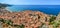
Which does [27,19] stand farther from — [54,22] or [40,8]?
[54,22]

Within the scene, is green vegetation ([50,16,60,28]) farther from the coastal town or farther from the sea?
the sea

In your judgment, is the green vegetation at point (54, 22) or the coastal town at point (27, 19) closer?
the green vegetation at point (54, 22)

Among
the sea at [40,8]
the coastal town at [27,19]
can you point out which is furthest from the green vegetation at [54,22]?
the sea at [40,8]

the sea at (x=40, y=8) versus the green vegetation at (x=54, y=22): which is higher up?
the sea at (x=40, y=8)

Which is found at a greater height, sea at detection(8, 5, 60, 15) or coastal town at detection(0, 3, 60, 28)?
sea at detection(8, 5, 60, 15)

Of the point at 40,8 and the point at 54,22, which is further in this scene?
the point at 40,8

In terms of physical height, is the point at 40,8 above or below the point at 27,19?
above

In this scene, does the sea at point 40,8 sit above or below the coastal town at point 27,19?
above

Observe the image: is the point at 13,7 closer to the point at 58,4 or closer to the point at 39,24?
the point at 39,24

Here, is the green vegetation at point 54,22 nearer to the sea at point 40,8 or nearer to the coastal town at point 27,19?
the coastal town at point 27,19

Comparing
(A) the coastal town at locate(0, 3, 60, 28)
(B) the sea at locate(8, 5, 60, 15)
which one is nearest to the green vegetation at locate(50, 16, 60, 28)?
(A) the coastal town at locate(0, 3, 60, 28)

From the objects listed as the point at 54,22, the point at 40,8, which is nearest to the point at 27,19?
the point at 40,8

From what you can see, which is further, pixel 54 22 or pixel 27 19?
pixel 27 19

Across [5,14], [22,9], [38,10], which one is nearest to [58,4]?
[38,10]
